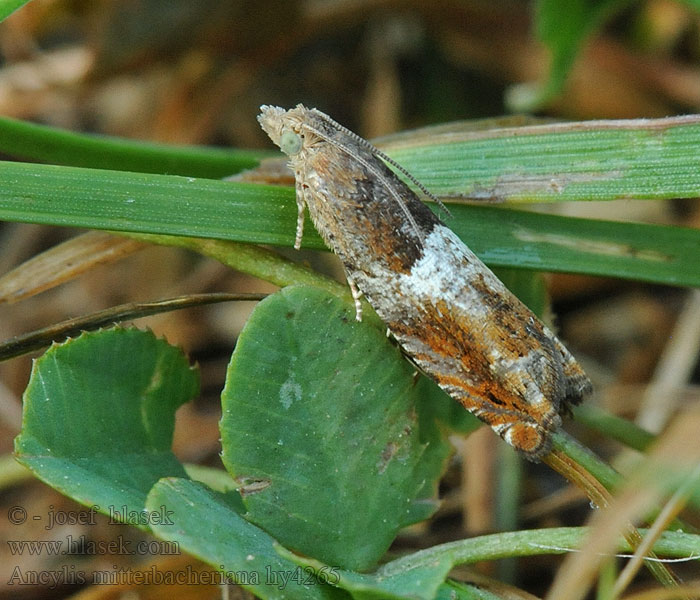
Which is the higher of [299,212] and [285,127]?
[285,127]

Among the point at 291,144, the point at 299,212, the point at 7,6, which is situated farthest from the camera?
the point at 291,144

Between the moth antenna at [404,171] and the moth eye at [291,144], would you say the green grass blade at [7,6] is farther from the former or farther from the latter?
the moth antenna at [404,171]

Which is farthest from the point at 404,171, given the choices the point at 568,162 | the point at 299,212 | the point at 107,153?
the point at 107,153

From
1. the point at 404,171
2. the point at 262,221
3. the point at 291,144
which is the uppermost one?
the point at 291,144

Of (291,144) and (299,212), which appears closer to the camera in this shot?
(299,212)

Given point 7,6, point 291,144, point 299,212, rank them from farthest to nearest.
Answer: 1. point 291,144
2. point 299,212
3. point 7,6

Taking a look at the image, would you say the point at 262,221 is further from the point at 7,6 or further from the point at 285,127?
the point at 7,6
